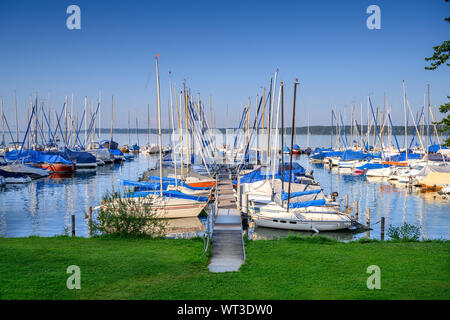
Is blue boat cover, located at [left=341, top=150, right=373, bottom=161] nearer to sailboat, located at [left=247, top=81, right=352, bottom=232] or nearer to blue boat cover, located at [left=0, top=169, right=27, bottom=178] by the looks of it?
sailboat, located at [left=247, top=81, right=352, bottom=232]

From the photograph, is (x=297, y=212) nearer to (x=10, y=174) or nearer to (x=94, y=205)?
(x=94, y=205)

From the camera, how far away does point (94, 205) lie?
36844 mm

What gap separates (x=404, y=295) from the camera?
33.7 feet

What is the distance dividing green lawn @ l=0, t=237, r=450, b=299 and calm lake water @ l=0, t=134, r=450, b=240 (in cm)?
820

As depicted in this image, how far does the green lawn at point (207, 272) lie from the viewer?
34.1ft

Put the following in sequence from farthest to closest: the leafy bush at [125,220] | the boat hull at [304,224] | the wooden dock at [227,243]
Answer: the boat hull at [304,224] < the leafy bush at [125,220] < the wooden dock at [227,243]

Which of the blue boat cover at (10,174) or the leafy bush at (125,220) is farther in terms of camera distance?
the blue boat cover at (10,174)

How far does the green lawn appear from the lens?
10.4 m

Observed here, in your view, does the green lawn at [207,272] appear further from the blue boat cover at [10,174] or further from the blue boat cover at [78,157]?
the blue boat cover at [78,157]

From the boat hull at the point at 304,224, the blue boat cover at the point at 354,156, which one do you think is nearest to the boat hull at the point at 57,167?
the boat hull at the point at 304,224

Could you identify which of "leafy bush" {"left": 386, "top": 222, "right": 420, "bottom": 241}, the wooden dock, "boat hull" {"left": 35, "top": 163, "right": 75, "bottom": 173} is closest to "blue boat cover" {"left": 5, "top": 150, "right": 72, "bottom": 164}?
"boat hull" {"left": 35, "top": 163, "right": 75, "bottom": 173}

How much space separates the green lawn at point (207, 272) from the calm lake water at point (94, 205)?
8.20m

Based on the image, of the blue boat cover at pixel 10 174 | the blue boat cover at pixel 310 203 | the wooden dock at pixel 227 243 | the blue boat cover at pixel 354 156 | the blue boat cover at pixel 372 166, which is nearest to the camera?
the wooden dock at pixel 227 243

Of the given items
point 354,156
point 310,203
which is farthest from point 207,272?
point 354,156
